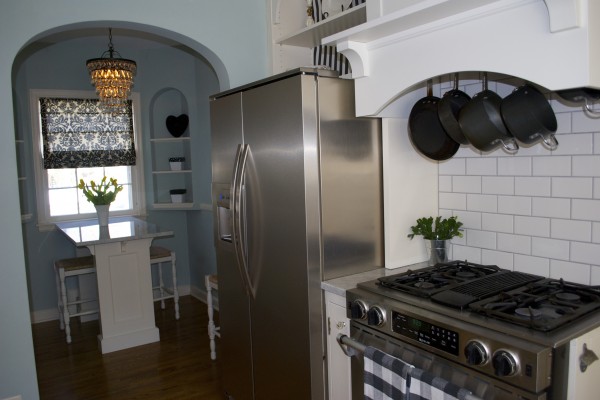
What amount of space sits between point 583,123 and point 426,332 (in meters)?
0.96

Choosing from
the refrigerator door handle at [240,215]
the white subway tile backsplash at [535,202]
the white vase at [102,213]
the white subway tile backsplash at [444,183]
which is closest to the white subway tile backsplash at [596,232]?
the white subway tile backsplash at [535,202]

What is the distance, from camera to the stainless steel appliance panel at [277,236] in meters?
2.10

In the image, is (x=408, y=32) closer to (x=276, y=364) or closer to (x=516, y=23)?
(x=516, y=23)

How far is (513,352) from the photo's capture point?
4.37 ft

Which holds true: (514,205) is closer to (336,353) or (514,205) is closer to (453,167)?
(453,167)

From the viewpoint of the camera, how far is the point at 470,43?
1639 mm

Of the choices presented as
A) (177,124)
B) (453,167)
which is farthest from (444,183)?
(177,124)

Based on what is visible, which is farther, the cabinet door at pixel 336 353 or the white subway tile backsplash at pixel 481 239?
the white subway tile backsplash at pixel 481 239

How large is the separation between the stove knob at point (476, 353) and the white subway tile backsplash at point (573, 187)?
0.79m

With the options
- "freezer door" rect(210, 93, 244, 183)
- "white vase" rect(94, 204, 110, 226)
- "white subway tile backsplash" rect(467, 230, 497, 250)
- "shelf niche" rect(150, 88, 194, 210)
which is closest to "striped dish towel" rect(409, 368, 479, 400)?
"white subway tile backsplash" rect(467, 230, 497, 250)

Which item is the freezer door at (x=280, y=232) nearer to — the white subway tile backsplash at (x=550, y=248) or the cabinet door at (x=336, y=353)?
the cabinet door at (x=336, y=353)

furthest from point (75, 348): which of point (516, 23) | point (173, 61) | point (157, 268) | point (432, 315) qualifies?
point (516, 23)

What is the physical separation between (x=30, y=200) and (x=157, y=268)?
1.43m

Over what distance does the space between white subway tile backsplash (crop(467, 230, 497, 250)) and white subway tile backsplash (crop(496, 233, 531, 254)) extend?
3 centimetres
